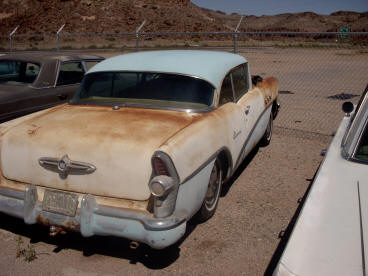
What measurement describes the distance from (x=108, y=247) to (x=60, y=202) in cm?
63

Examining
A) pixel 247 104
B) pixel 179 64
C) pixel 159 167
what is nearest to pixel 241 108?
pixel 247 104

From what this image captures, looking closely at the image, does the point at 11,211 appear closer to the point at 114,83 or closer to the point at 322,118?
the point at 114,83

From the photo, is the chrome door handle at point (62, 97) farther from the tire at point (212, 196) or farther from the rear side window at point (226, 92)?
the tire at point (212, 196)

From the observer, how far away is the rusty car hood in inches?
113

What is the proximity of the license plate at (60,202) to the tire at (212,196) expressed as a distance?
1.18 m

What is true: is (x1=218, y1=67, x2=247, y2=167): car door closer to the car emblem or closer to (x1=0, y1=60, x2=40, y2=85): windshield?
the car emblem

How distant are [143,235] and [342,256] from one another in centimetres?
140

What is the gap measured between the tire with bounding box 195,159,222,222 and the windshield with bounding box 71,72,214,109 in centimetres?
63

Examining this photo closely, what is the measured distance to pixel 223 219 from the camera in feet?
12.6

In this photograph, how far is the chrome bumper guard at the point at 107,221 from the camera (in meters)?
2.75

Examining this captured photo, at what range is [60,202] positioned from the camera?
302 cm

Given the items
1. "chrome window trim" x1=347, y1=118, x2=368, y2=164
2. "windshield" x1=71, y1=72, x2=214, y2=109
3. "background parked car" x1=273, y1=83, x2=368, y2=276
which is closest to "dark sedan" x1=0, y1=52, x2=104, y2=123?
"windshield" x1=71, y1=72, x2=214, y2=109

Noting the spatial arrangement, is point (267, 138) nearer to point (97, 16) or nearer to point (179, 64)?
point (179, 64)

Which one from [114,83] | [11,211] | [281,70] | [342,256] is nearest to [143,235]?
[11,211]
